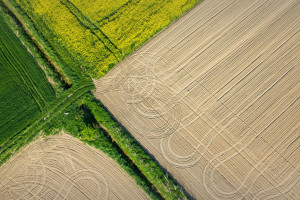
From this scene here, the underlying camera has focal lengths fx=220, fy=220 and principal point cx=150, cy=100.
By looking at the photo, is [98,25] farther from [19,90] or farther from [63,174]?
[63,174]

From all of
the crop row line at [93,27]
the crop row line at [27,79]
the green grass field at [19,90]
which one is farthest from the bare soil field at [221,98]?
the green grass field at [19,90]

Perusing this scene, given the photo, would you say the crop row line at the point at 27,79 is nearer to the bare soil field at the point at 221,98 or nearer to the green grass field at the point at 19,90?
the green grass field at the point at 19,90

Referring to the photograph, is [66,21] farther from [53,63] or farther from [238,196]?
[238,196]

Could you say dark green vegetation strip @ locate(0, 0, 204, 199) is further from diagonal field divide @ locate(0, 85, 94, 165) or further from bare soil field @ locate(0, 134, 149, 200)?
bare soil field @ locate(0, 134, 149, 200)

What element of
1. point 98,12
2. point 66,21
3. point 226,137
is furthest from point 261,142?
point 66,21

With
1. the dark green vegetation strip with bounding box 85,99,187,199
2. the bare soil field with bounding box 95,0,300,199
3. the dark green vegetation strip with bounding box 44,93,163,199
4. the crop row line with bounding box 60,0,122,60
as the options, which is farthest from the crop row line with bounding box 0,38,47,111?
the crop row line with bounding box 60,0,122,60
